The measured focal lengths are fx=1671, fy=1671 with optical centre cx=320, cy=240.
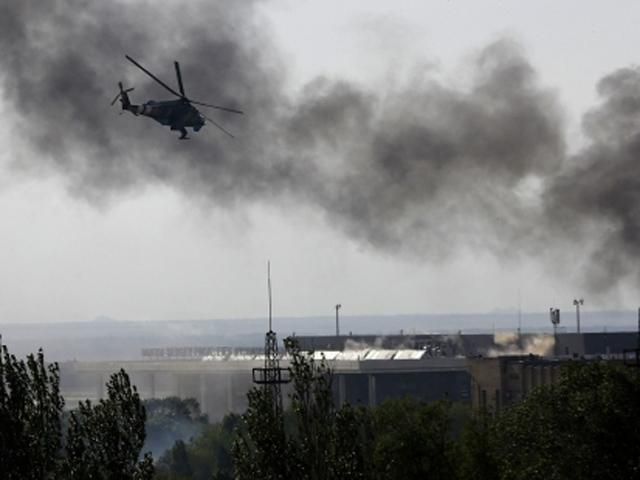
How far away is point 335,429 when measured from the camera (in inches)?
3258

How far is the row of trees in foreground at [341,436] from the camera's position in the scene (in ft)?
241

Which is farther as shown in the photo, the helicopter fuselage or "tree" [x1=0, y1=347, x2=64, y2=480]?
the helicopter fuselage

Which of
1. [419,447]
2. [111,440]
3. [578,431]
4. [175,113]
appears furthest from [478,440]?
[175,113]

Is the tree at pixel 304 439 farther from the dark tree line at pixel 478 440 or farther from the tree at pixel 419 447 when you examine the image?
the tree at pixel 419 447

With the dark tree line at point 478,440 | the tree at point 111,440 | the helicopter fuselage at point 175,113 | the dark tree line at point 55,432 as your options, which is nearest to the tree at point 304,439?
the dark tree line at point 478,440

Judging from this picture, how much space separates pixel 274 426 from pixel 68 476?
11973 mm

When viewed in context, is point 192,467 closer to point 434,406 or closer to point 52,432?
point 434,406

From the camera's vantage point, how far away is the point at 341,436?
82312 mm

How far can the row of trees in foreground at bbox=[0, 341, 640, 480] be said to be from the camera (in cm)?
7350

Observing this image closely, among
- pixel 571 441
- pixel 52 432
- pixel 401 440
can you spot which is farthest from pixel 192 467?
pixel 52 432

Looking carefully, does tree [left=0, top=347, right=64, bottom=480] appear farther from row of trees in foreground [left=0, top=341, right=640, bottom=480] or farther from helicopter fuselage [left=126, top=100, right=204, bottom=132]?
helicopter fuselage [left=126, top=100, right=204, bottom=132]

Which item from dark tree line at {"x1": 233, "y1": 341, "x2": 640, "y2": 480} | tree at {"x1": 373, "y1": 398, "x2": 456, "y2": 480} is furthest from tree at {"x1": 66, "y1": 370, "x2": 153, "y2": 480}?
tree at {"x1": 373, "y1": 398, "x2": 456, "y2": 480}

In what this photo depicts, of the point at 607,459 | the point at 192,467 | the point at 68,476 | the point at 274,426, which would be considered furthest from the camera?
the point at 192,467

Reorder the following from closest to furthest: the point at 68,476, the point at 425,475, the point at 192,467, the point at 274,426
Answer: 1. the point at 68,476
2. the point at 274,426
3. the point at 425,475
4. the point at 192,467
